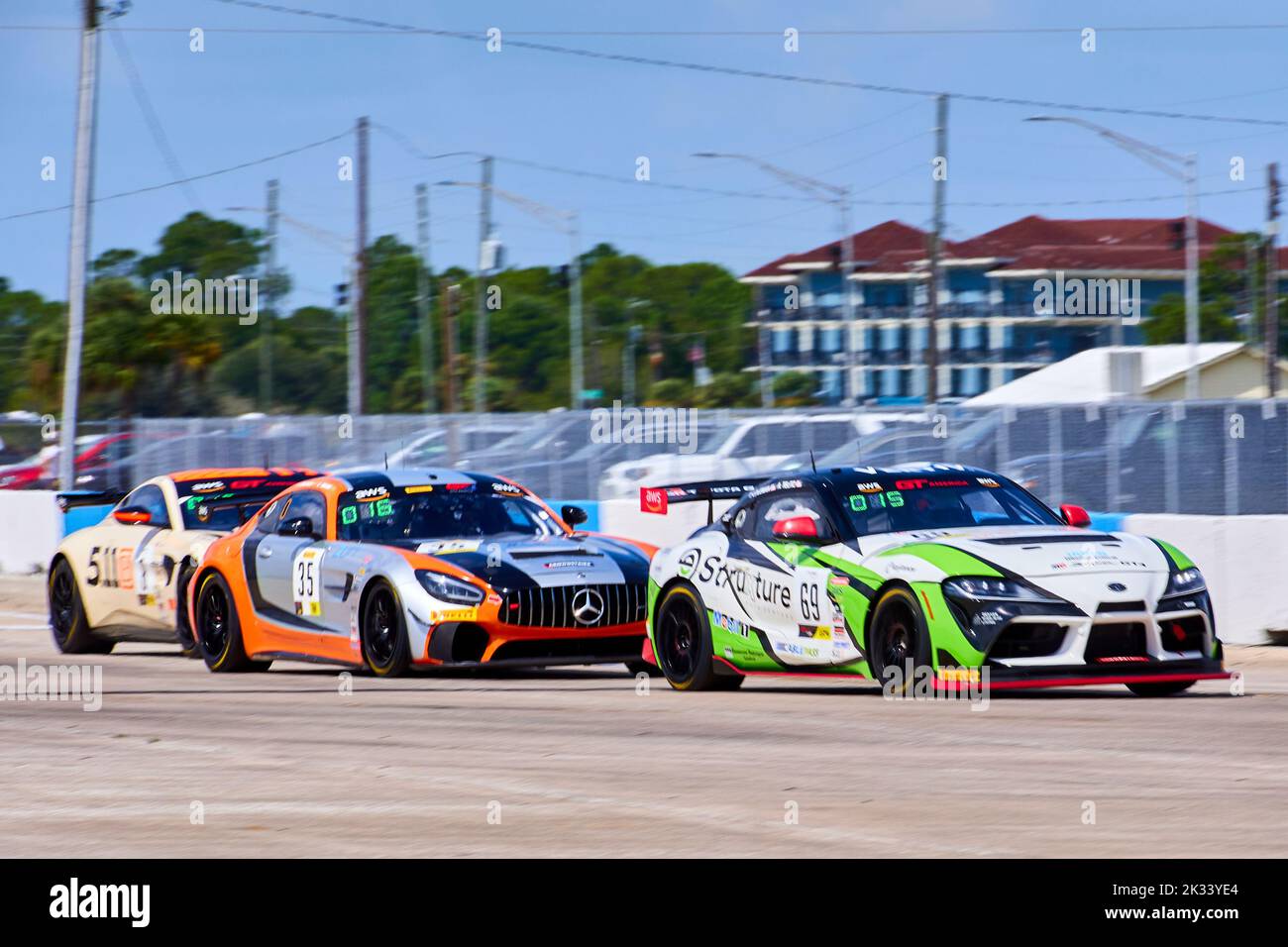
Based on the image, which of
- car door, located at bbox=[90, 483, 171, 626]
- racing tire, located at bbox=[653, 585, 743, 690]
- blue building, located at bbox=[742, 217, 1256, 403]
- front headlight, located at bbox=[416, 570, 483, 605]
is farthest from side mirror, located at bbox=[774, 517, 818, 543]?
blue building, located at bbox=[742, 217, 1256, 403]

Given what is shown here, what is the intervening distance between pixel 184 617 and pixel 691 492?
5.24 metres

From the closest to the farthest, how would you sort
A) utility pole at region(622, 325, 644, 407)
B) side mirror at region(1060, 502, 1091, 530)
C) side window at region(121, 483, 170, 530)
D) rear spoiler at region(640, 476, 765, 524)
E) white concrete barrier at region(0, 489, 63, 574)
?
side mirror at region(1060, 502, 1091, 530) < rear spoiler at region(640, 476, 765, 524) < side window at region(121, 483, 170, 530) < white concrete barrier at region(0, 489, 63, 574) < utility pole at region(622, 325, 644, 407)

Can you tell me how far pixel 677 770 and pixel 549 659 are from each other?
4.70m

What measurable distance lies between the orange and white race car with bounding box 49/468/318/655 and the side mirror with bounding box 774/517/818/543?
6.14m

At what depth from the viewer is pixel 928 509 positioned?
1260cm

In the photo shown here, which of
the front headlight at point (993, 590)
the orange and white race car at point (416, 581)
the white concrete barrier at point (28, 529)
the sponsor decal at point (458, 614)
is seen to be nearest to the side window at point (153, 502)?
the orange and white race car at point (416, 581)

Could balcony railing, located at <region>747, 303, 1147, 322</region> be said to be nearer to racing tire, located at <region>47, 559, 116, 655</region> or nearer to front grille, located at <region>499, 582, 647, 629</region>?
racing tire, located at <region>47, 559, 116, 655</region>

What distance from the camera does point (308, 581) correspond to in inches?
598

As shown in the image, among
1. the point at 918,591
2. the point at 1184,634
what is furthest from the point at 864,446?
the point at 918,591

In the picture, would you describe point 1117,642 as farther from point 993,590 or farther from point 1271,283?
point 1271,283

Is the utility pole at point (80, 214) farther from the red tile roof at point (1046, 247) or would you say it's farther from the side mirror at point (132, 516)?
the red tile roof at point (1046, 247)

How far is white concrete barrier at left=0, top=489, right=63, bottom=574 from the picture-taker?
1176 inches
